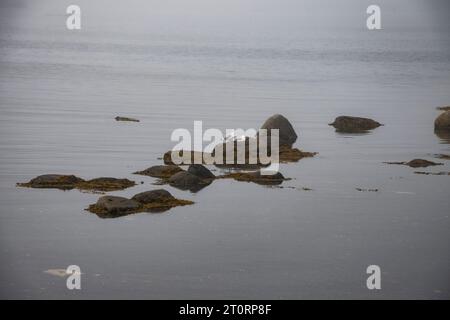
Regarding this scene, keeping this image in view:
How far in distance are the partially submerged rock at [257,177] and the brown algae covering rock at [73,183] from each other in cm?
475

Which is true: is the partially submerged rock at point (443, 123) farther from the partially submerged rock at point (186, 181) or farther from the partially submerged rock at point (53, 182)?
the partially submerged rock at point (53, 182)

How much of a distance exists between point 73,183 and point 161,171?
413 cm

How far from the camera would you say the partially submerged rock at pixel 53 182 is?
38.0 m

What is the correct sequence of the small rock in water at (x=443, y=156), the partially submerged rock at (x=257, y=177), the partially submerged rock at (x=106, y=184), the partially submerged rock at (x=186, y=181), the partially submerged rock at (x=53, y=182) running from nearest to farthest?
the partially submerged rock at (x=106, y=184) < the partially submerged rock at (x=53, y=182) < the partially submerged rock at (x=186, y=181) < the partially submerged rock at (x=257, y=177) < the small rock in water at (x=443, y=156)

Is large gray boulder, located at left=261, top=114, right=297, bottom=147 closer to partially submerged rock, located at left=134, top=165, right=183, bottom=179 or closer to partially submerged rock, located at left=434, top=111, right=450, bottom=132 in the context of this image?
partially submerged rock, located at left=134, top=165, right=183, bottom=179

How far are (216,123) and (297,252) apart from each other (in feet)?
103

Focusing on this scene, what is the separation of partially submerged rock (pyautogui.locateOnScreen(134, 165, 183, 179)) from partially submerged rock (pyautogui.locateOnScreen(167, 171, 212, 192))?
1268 mm

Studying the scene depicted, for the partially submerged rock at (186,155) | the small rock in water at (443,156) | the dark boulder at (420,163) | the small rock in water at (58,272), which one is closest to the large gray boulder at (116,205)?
the small rock in water at (58,272)

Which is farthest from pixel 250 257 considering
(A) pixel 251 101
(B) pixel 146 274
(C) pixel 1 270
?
(A) pixel 251 101

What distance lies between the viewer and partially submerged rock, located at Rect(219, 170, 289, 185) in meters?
40.6

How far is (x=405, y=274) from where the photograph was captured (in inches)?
1077

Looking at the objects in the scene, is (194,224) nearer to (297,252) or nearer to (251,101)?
(297,252)

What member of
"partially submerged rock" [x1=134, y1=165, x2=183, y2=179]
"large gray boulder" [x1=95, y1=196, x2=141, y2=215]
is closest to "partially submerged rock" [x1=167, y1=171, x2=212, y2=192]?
"partially submerged rock" [x1=134, y1=165, x2=183, y2=179]
